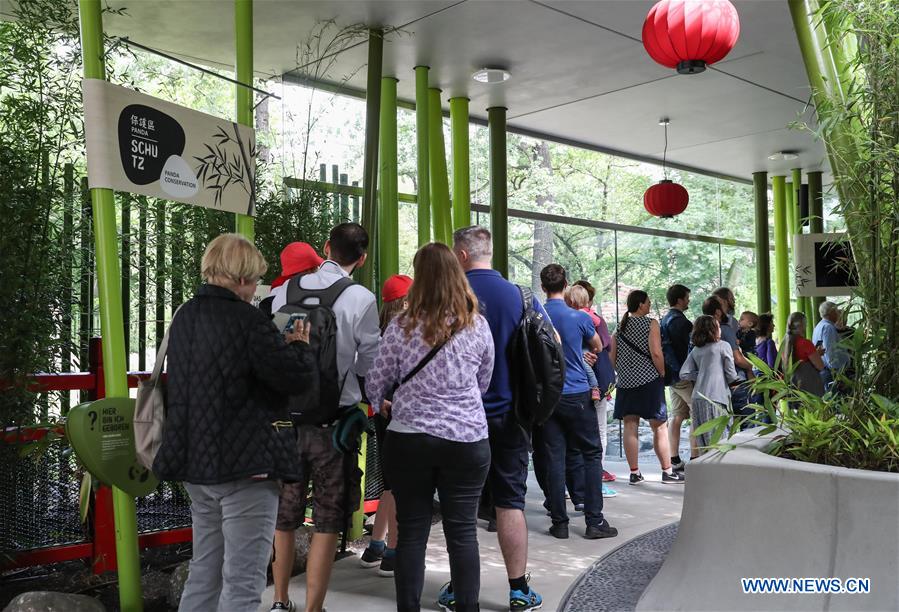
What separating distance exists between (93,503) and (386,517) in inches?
52.0

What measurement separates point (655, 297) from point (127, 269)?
7.26 metres

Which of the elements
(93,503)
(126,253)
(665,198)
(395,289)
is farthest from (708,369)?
(93,503)

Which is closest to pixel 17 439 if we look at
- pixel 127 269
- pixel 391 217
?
pixel 127 269

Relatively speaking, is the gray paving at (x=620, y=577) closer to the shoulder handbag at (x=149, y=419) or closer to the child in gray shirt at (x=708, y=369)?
the child in gray shirt at (x=708, y=369)

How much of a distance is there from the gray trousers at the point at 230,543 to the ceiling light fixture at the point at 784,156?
9.16 metres

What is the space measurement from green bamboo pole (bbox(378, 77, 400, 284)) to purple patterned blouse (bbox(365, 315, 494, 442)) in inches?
121

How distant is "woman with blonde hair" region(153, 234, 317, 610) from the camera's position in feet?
7.86

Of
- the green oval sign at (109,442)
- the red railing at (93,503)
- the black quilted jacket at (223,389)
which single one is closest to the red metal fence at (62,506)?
the red railing at (93,503)

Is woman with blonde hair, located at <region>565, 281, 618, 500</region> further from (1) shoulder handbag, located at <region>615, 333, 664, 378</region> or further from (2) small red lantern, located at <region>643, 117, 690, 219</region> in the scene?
(2) small red lantern, located at <region>643, 117, 690, 219</region>

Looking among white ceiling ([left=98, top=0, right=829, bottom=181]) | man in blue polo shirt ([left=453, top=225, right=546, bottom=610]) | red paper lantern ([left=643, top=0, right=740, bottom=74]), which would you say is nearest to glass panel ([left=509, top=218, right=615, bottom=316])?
white ceiling ([left=98, top=0, right=829, bottom=181])

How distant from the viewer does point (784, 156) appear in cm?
1014

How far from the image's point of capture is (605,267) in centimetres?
961

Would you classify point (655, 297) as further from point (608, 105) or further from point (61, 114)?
point (61, 114)

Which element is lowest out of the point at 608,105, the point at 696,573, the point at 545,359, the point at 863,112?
the point at 696,573
